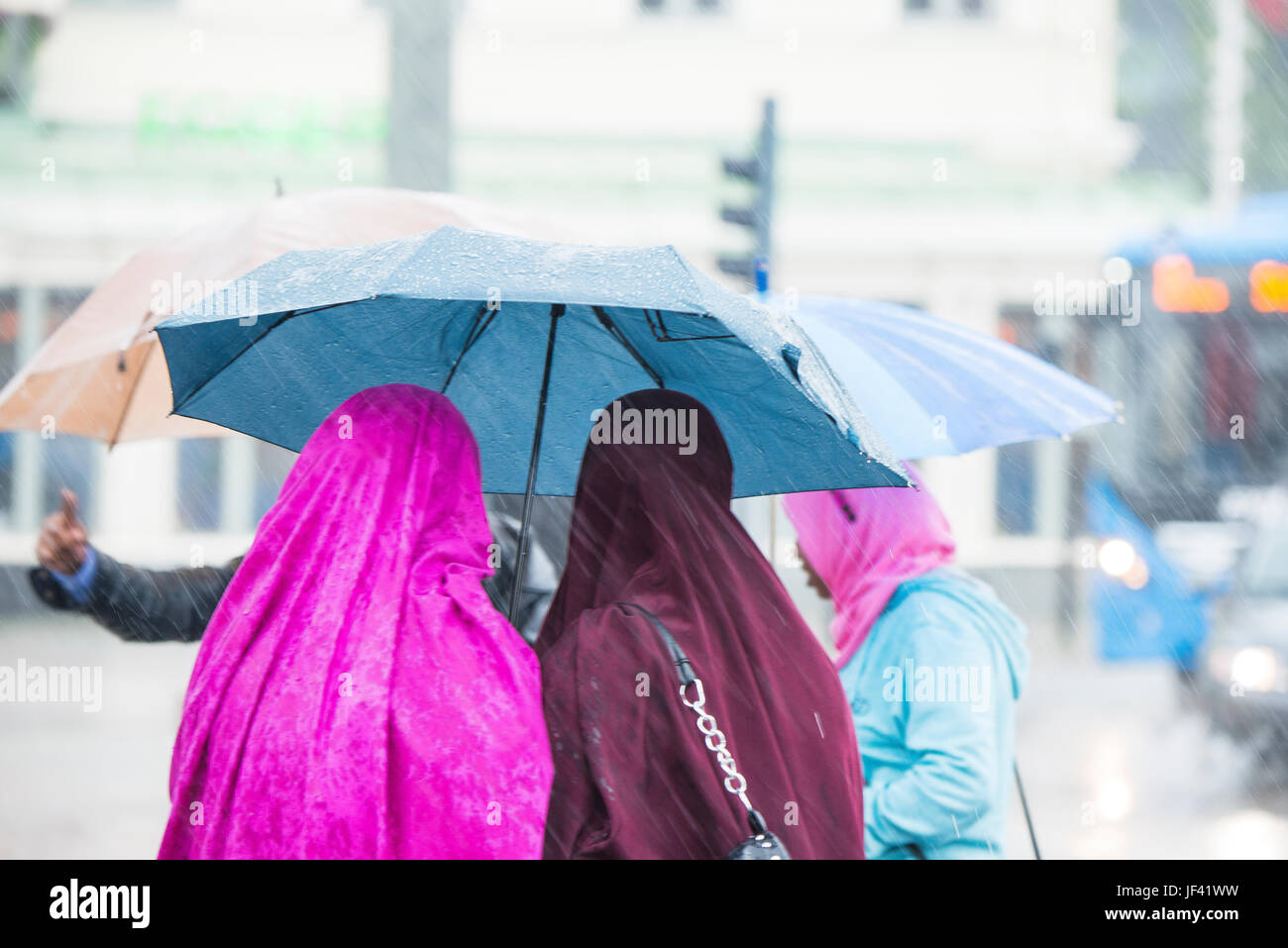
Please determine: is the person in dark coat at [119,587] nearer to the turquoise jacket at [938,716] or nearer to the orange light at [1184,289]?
the turquoise jacket at [938,716]

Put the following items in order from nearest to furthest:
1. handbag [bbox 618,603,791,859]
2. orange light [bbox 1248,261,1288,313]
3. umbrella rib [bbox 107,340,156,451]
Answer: handbag [bbox 618,603,791,859] → umbrella rib [bbox 107,340,156,451] → orange light [bbox 1248,261,1288,313]

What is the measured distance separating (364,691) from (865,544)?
1.60 metres

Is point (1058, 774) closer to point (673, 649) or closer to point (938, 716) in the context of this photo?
point (938, 716)

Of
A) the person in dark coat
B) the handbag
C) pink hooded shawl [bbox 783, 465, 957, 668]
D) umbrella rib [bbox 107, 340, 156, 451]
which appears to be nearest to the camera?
the handbag

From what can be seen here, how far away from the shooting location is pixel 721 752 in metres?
2.11

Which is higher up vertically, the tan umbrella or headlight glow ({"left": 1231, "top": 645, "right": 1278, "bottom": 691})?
the tan umbrella

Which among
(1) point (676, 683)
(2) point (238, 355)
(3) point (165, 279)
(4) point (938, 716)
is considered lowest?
(4) point (938, 716)

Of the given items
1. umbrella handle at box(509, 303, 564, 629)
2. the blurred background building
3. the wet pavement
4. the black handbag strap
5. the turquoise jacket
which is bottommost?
the wet pavement

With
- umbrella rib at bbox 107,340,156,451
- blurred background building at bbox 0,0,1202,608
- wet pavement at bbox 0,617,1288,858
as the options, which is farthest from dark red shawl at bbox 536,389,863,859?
blurred background building at bbox 0,0,1202,608

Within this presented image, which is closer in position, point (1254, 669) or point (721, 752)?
point (721, 752)

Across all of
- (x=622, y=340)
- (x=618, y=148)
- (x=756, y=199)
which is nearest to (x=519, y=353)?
(x=622, y=340)

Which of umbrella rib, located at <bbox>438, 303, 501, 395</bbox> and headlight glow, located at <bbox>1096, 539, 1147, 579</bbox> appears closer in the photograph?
umbrella rib, located at <bbox>438, 303, 501, 395</bbox>

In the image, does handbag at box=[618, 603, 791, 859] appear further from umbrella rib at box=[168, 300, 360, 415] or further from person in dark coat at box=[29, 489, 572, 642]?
person in dark coat at box=[29, 489, 572, 642]

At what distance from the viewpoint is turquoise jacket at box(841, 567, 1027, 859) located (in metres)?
2.83
